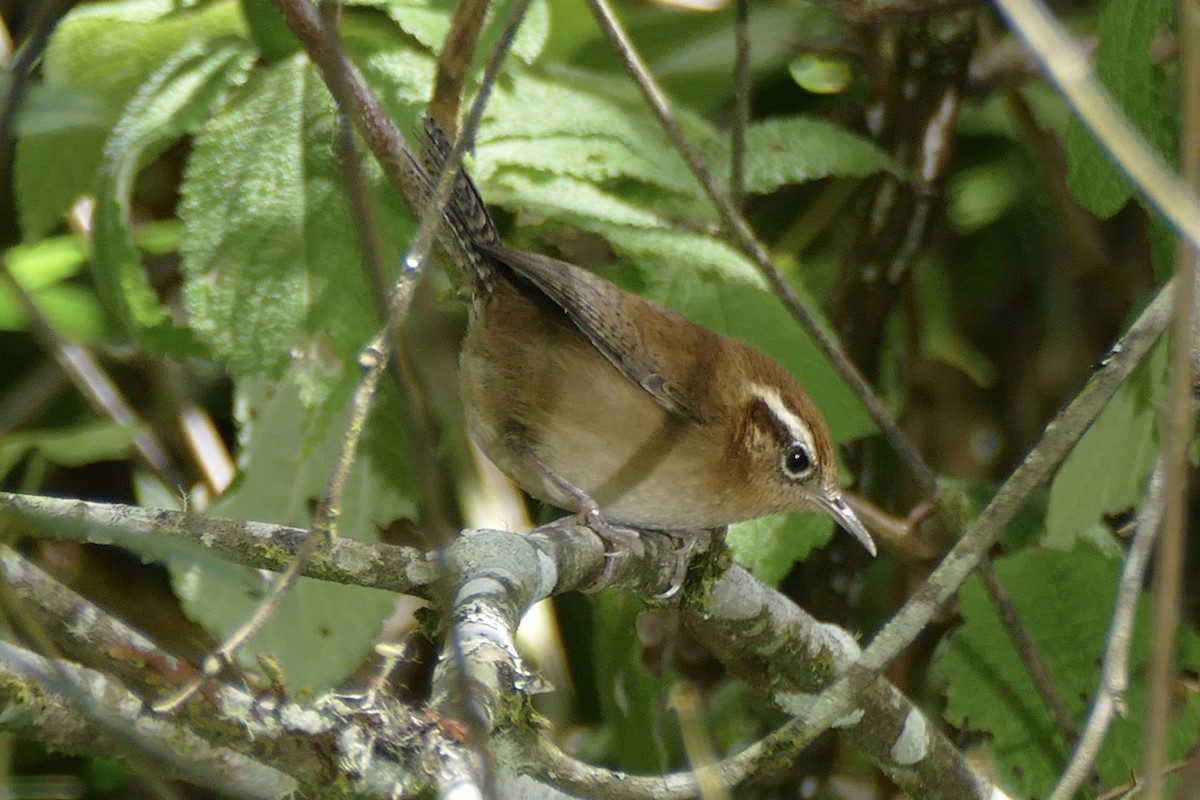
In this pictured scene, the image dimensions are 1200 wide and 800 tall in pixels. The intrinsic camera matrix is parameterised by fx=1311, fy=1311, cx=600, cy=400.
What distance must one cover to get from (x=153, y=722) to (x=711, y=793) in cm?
85

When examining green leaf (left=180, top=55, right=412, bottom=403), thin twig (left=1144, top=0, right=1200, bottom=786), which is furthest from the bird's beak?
thin twig (left=1144, top=0, right=1200, bottom=786)

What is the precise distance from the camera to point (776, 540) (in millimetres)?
3713

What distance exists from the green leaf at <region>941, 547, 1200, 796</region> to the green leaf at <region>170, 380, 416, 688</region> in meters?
1.63

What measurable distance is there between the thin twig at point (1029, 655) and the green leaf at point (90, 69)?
8.32 feet

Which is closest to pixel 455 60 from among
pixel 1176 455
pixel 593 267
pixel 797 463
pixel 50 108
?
pixel 593 267

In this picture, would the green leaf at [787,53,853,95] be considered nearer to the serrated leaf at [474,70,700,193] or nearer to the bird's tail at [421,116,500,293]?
the serrated leaf at [474,70,700,193]

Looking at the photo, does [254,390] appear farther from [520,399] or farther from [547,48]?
[547,48]

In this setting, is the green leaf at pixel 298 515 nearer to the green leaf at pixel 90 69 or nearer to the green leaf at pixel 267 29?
the green leaf at pixel 90 69

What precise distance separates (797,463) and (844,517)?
208 mm

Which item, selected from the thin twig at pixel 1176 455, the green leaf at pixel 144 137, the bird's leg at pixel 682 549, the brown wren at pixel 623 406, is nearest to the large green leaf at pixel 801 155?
the brown wren at pixel 623 406

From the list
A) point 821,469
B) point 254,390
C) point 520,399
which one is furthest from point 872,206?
point 254,390

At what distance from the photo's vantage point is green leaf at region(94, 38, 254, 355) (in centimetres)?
309

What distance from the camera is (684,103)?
16.8 ft

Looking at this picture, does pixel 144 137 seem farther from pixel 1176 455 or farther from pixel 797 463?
pixel 1176 455
